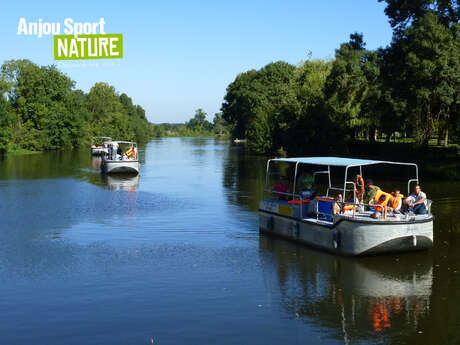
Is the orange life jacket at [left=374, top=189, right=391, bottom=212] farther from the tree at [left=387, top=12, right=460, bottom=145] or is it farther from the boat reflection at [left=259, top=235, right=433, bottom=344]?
the tree at [left=387, top=12, right=460, bottom=145]

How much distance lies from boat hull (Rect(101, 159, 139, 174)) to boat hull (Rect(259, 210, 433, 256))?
34.1 metres

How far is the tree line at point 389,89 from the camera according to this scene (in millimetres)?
44875

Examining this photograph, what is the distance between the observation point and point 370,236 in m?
18.7

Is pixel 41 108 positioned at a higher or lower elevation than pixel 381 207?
higher

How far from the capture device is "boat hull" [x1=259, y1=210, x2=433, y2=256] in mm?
18672

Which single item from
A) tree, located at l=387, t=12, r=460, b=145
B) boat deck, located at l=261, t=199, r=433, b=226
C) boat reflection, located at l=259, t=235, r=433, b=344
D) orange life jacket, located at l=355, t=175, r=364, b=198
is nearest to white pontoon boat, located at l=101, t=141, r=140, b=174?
tree, located at l=387, t=12, r=460, b=145

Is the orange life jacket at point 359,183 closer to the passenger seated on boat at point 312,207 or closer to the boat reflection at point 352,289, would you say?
the passenger seated on boat at point 312,207

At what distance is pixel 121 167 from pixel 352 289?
3886 cm

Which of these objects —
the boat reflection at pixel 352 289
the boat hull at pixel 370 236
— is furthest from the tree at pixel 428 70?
the boat reflection at pixel 352 289

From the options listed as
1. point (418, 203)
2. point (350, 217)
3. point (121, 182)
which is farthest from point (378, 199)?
point (121, 182)

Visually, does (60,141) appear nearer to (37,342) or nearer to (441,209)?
(441,209)

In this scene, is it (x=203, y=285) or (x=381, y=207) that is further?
(x=381, y=207)

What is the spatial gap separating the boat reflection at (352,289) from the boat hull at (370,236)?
1.44 ft

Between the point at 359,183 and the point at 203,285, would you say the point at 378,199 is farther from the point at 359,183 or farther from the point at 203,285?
the point at 203,285
